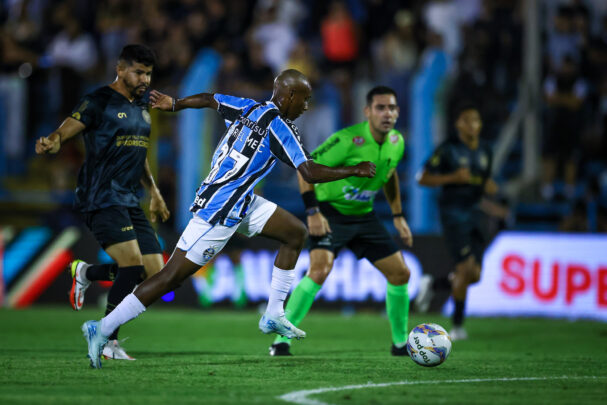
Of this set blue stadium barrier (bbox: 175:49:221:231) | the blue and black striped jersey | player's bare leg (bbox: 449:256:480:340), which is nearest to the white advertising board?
player's bare leg (bbox: 449:256:480:340)

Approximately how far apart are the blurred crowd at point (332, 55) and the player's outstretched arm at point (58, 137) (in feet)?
26.5

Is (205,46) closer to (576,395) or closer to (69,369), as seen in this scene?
(69,369)

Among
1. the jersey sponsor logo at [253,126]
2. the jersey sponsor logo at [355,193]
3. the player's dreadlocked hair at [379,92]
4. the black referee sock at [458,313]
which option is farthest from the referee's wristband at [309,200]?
the black referee sock at [458,313]

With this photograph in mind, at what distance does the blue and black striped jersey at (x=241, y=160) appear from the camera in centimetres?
703

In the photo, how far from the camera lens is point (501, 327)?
12.4 m

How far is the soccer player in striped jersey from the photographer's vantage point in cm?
695

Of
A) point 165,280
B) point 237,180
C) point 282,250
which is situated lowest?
point 165,280

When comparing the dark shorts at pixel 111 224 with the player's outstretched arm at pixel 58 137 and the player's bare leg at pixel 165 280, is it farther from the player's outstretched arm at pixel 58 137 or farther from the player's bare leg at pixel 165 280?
the player's bare leg at pixel 165 280

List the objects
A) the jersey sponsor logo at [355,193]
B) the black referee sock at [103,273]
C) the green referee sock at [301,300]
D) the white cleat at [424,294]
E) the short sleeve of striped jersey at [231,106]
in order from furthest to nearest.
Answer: the white cleat at [424,294] → the jersey sponsor logo at [355,193] → the green referee sock at [301,300] → the black referee sock at [103,273] → the short sleeve of striped jersey at [231,106]

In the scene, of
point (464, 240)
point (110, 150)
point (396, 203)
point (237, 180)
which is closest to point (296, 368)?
point (237, 180)

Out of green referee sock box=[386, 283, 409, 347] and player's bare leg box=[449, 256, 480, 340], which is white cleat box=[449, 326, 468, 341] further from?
green referee sock box=[386, 283, 409, 347]

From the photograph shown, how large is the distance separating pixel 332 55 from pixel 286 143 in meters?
10.1

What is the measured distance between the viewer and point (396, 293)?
8.72 m

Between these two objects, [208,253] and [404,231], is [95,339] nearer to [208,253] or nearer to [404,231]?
[208,253]
